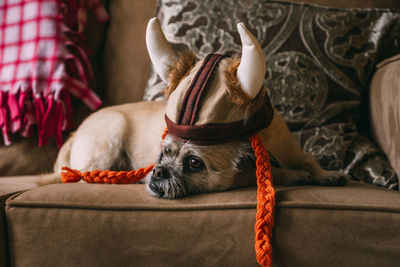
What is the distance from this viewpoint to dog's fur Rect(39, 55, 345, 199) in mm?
798

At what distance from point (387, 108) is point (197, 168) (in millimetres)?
775

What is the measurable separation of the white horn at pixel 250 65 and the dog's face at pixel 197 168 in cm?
14

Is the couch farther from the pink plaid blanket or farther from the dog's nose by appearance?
the pink plaid blanket

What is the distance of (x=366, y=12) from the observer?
137 cm

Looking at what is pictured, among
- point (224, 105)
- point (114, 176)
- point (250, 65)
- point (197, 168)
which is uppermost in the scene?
point (250, 65)

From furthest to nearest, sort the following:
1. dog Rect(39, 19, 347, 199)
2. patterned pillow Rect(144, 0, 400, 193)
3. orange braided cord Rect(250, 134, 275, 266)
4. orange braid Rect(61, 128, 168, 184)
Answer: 1. patterned pillow Rect(144, 0, 400, 193)
2. orange braid Rect(61, 128, 168, 184)
3. dog Rect(39, 19, 347, 199)
4. orange braided cord Rect(250, 134, 275, 266)

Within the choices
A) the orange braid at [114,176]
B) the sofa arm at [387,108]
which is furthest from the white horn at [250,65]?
the sofa arm at [387,108]

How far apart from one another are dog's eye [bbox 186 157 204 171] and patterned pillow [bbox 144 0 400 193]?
2.09ft

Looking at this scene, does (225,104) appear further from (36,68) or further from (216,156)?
(36,68)

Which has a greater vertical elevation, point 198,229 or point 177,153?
point 177,153

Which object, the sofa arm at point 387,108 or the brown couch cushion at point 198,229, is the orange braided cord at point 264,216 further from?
the sofa arm at point 387,108

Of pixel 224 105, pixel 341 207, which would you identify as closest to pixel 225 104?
pixel 224 105

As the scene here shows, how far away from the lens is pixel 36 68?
4.64 ft

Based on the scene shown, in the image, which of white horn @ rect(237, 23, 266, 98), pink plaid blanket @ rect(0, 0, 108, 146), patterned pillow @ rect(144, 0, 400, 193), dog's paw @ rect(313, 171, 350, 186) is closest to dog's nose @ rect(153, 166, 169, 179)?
white horn @ rect(237, 23, 266, 98)
